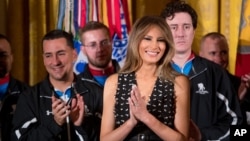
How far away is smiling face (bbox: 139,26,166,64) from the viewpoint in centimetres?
173

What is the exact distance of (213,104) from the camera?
6.94 feet

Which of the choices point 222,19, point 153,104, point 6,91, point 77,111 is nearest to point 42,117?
point 77,111

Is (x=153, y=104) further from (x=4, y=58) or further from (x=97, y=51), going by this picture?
(x=4, y=58)

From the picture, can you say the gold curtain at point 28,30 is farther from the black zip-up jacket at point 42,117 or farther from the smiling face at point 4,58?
the black zip-up jacket at point 42,117

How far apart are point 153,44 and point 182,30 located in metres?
0.47

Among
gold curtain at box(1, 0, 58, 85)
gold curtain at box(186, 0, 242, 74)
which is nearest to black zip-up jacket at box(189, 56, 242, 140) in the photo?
gold curtain at box(186, 0, 242, 74)

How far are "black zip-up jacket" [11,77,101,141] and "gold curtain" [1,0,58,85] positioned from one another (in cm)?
79

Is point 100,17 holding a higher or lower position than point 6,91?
higher

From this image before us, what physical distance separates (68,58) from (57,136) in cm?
35

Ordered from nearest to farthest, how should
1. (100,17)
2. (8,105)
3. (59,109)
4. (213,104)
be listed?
(59,109)
(213,104)
(8,105)
(100,17)

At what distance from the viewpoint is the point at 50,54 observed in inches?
88.4

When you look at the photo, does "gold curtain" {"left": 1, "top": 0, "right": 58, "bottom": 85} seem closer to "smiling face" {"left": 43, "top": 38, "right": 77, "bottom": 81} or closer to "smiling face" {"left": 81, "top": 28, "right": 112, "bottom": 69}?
"smiling face" {"left": 81, "top": 28, "right": 112, "bottom": 69}

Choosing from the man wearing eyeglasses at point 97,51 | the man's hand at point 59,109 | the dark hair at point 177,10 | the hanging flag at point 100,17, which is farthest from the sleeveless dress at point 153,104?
the hanging flag at point 100,17

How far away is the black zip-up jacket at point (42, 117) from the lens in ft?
6.73
